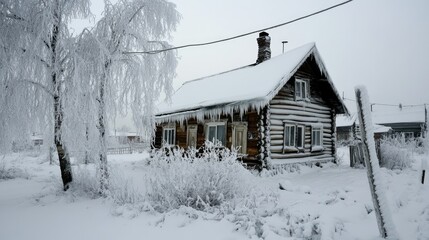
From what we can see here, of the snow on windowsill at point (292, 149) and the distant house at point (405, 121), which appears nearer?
the snow on windowsill at point (292, 149)

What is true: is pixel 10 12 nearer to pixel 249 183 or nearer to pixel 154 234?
pixel 154 234

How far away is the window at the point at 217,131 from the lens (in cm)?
1298

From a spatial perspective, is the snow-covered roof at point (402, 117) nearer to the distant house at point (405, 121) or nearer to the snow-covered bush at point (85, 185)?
the distant house at point (405, 121)

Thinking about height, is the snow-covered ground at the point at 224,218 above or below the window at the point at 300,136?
below

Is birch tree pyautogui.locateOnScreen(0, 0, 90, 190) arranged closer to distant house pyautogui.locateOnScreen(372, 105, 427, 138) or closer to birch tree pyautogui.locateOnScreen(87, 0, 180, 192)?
birch tree pyautogui.locateOnScreen(87, 0, 180, 192)

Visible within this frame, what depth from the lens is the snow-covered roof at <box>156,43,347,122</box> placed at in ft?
36.0


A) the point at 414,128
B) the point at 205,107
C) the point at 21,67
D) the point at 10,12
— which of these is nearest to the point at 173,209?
the point at 21,67

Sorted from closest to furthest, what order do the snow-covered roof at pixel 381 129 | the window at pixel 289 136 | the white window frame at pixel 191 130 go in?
1. the window at pixel 289 136
2. the white window frame at pixel 191 130
3. the snow-covered roof at pixel 381 129

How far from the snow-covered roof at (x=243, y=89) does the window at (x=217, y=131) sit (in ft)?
2.13

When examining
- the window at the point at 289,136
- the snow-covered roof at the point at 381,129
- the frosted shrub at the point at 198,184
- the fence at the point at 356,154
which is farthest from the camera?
the snow-covered roof at the point at 381,129

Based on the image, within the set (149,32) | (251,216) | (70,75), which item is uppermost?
(149,32)

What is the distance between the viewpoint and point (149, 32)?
8125mm

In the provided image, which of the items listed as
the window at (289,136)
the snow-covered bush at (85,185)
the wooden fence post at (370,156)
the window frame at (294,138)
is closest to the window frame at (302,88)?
the window frame at (294,138)

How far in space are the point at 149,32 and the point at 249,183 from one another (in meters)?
5.35
